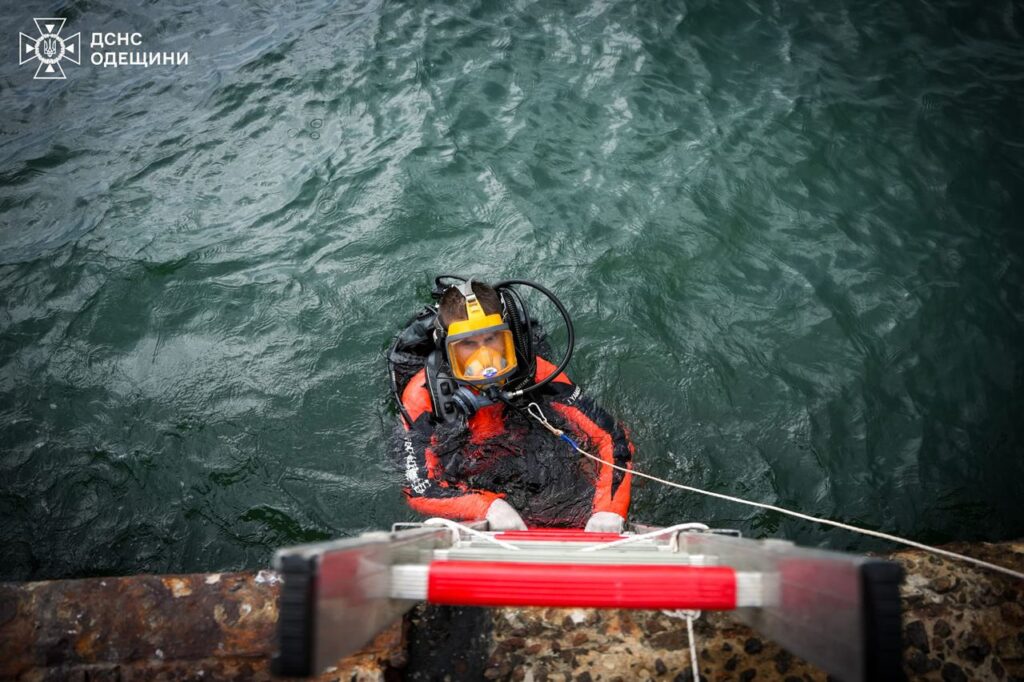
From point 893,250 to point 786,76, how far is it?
2.52 m

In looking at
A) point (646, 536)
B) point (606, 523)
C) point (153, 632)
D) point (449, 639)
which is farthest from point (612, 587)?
point (153, 632)

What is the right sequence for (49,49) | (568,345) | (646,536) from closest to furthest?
(646,536)
(568,345)
(49,49)

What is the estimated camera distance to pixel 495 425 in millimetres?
4316

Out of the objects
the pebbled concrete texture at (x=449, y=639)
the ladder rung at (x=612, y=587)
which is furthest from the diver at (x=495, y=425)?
the ladder rung at (x=612, y=587)

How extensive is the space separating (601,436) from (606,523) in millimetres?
704

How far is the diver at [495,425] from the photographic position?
3727 mm

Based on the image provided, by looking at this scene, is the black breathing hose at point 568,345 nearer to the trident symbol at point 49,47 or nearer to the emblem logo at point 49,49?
the emblem logo at point 49,49

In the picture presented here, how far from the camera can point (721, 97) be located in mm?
6840

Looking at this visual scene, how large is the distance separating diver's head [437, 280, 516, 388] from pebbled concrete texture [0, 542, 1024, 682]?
1332 mm

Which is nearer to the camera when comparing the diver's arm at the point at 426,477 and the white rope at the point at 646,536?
the white rope at the point at 646,536

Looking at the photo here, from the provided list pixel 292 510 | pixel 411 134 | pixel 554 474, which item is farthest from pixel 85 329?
pixel 554 474

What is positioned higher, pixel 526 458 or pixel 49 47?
pixel 49 47

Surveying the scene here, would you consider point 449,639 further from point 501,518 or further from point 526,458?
point 526,458

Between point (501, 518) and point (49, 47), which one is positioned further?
point (49, 47)
